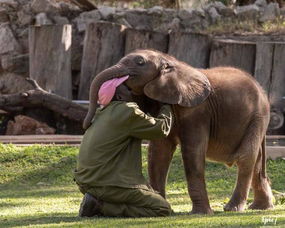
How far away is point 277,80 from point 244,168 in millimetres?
7633

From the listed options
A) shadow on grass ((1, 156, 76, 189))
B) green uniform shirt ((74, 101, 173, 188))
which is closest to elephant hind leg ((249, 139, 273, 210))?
green uniform shirt ((74, 101, 173, 188))

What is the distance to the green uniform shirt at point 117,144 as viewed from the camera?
8.73 metres

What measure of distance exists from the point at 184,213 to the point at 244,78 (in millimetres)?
1693

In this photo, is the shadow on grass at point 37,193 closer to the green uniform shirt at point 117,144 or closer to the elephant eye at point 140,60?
the green uniform shirt at point 117,144

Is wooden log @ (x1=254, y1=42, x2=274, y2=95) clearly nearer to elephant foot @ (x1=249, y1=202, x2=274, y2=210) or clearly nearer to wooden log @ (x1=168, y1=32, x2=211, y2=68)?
wooden log @ (x1=168, y1=32, x2=211, y2=68)

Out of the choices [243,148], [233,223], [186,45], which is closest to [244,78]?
[243,148]

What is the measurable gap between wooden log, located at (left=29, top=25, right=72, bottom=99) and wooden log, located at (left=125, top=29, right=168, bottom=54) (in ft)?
4.29

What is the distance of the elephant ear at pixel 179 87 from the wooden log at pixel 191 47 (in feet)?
26.0

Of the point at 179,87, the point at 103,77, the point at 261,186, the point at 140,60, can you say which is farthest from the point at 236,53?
the point at 103,77

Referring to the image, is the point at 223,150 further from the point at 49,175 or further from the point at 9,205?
the point at 49,175

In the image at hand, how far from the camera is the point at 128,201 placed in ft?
→ 29.0

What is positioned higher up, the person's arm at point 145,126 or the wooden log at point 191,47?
the person's arm at point 145,126

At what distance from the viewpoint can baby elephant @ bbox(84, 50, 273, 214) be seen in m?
9.06

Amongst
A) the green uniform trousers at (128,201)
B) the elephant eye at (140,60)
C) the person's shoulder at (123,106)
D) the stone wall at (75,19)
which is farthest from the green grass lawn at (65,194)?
the stone wall at (75,19)
